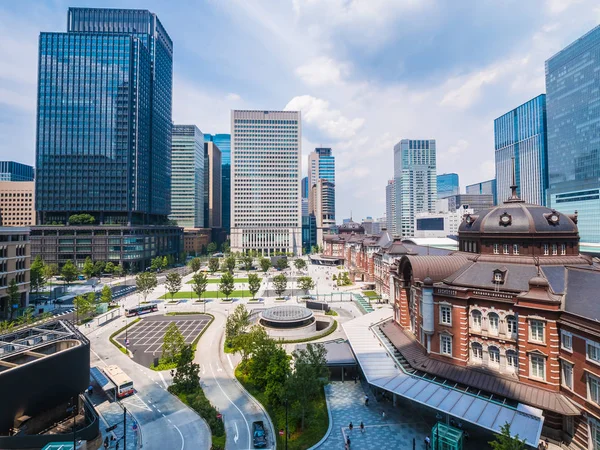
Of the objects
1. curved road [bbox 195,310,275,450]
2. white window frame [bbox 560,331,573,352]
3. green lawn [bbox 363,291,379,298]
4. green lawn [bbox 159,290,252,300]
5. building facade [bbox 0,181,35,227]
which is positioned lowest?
curved road [bbox 195,310,275,450]

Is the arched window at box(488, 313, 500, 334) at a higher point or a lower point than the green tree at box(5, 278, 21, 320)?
higher

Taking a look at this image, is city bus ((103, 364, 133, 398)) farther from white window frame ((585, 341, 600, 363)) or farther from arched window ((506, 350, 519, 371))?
white window frame ((585, 341, 600, 363))

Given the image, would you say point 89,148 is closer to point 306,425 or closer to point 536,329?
point 306,425

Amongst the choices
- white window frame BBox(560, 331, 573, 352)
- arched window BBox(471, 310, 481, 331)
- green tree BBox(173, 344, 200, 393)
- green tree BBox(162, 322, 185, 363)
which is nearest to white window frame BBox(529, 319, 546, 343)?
white window frame BBox(560, 331, 573, 352)

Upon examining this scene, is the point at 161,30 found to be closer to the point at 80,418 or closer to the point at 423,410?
the point at 80,418

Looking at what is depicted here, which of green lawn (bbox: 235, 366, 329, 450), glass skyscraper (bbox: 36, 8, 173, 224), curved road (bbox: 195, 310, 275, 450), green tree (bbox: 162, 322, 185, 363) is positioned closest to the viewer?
green lawn (bbox: 235, 366, 329, 450)

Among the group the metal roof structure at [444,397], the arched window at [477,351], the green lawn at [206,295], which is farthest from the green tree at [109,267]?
the arched window at [477,351]

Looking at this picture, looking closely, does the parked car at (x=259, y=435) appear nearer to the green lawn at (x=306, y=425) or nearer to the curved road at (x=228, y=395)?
the curved road at (x=228, y=395)
